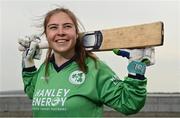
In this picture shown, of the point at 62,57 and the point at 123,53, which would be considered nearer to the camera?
the point at 123,53

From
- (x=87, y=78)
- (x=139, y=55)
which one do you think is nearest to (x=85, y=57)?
(x=87, y=78)

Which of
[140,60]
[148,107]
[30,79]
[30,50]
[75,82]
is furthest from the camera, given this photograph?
[148,107]

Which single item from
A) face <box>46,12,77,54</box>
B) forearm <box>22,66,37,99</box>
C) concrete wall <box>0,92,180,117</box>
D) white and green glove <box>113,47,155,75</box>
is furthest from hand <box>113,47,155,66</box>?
concrete wall <box>0,92,180,117</box>

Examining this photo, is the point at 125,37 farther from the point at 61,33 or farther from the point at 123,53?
the point at 61,33

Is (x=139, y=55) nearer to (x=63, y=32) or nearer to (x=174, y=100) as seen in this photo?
(x=63, y=32)

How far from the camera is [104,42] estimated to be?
3.36 m

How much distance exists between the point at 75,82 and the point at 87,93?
5.0 inches

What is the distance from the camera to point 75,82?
10.2 feet

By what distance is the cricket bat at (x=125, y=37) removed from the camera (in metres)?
2.97

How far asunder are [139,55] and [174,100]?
17.5m

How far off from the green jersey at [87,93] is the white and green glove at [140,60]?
0.21ft

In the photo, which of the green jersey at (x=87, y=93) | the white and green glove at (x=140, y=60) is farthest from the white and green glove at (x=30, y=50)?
the white and green glove at (x=140, y=60)

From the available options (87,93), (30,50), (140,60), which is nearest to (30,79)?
(30,50)

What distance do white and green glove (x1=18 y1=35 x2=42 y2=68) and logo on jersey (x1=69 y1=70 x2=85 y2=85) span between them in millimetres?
601
